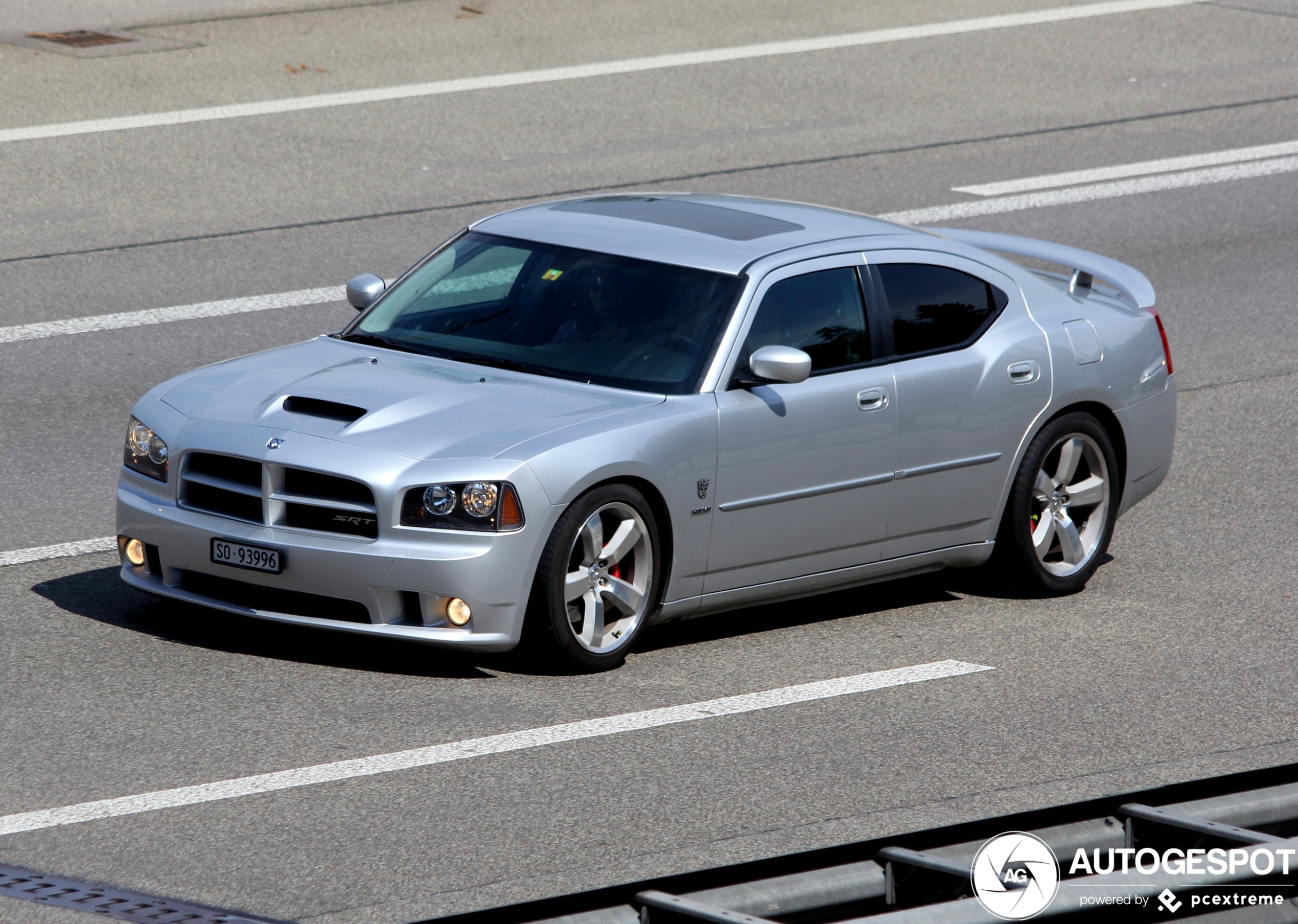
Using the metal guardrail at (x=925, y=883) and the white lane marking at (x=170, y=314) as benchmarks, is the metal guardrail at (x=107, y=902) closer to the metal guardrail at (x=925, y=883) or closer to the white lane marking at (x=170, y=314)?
the metal guardrail at (x=925, y=883)

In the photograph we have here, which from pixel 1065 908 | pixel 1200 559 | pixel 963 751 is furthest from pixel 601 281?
pixel 1065 908

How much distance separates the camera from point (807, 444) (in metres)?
7.88

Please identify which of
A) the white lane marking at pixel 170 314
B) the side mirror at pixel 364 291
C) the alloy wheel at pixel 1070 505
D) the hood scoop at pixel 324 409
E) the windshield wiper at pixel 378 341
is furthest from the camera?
the white lane marking at pixel 170 314

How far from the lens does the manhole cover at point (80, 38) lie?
1870 cm

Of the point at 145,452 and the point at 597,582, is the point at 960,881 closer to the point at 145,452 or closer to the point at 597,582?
the point at 597,582

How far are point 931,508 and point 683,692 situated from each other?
1.71 meters

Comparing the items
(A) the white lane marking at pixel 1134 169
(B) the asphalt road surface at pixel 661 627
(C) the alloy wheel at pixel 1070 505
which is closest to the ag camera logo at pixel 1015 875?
(B) the asphalt road surface at pixel 661 627

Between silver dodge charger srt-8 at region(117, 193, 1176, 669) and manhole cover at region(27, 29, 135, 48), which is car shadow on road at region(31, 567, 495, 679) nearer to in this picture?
silver dodge charger srt-8 at region(117, 193, 1176, 669)

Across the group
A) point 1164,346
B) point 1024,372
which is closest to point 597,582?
point 1024,372

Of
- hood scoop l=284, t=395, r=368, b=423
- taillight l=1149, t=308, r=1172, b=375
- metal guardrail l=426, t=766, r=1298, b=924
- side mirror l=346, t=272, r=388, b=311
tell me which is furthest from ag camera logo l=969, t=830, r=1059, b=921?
taillight l=1149, t=308, r=1172, b=375

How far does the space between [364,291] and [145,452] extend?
155 cm

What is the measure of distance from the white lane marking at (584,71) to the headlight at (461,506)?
34.0ft

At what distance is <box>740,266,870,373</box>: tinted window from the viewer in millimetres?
8008

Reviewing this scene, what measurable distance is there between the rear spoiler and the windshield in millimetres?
1896
